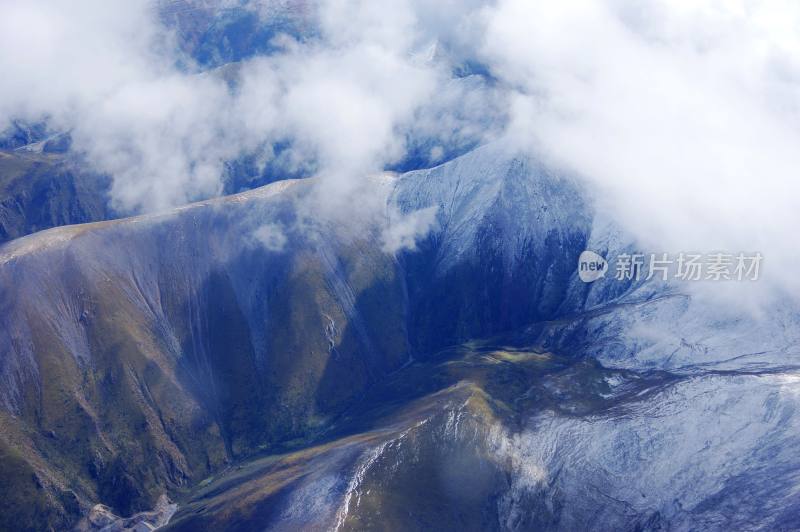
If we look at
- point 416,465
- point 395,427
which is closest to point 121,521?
point 395,427

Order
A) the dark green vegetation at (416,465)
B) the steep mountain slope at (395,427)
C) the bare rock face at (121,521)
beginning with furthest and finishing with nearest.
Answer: the bare rock face at (121,521)
the steep mountain slope at (395,427)
the dark green vegetation at (416,465)

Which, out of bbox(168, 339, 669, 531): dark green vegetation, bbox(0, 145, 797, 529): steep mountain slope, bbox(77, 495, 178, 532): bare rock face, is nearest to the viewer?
bbox(168, 339, 669, 531): dark green vegetation

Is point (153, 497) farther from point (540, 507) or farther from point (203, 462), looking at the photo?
point (540, 507)

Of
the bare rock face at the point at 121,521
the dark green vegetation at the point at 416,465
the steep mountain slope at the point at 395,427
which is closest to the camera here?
the dark green vegetation at the point at 416,465

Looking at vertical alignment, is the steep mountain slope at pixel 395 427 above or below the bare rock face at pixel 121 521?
above

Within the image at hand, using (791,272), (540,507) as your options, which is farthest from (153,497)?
(791,272)

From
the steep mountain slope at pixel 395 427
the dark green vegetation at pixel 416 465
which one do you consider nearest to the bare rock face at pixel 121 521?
the steep mountain slope at pixel 395 427

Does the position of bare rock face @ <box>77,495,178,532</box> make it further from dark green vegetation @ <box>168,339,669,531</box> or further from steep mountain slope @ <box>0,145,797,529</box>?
dark green vegetation @ <box>168,339,669,531</box>

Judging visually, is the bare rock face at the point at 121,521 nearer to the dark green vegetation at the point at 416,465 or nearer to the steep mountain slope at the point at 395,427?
the steep mountain slope at the point at 395,427

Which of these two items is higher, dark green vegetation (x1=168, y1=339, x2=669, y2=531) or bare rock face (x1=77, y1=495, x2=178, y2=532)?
dark green vegetation (x1=168, y1=339, x2=669, y2=531)

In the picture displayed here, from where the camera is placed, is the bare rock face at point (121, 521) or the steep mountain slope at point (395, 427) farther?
the bare rock face at point (121, 521)

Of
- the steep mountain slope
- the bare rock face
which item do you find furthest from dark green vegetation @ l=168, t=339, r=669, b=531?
the bare rock face
